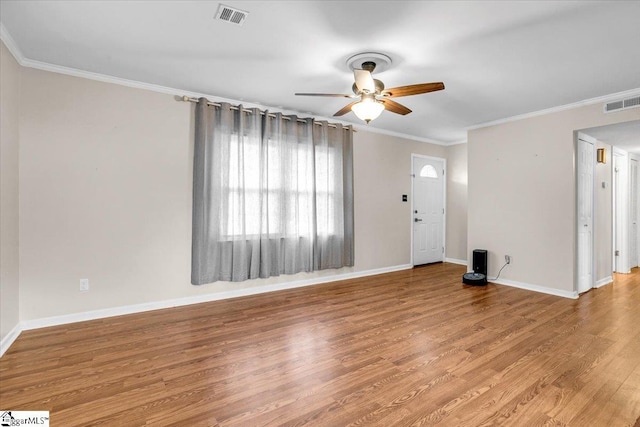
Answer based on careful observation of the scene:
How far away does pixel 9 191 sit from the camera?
2.69 m

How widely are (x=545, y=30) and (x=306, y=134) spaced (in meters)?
2.93

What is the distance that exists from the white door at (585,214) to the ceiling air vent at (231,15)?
15.1ft

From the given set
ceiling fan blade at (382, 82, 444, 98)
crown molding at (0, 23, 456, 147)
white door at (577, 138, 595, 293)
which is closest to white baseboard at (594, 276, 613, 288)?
white door at (577, 138, 595, 293)

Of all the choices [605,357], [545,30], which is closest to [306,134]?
[545,30]

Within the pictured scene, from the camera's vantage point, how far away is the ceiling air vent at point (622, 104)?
3594 mm

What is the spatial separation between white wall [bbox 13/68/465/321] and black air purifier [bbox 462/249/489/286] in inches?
131

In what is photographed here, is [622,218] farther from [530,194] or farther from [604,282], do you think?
[530,194]

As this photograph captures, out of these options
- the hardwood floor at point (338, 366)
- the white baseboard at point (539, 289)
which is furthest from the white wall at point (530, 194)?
the hardwood floor at point (338, 366)

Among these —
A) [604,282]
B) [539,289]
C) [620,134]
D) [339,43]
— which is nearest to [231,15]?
[339,43]

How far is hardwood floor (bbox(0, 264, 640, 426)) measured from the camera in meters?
1.81

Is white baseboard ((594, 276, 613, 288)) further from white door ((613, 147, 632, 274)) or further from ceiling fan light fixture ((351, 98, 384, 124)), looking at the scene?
ceiling fan light fixture ((351, 98, 384, 124))

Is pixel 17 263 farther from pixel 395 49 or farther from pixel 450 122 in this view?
pixel 450 122

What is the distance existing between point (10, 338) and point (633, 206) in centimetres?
930

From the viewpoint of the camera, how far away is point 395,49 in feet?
8.94
